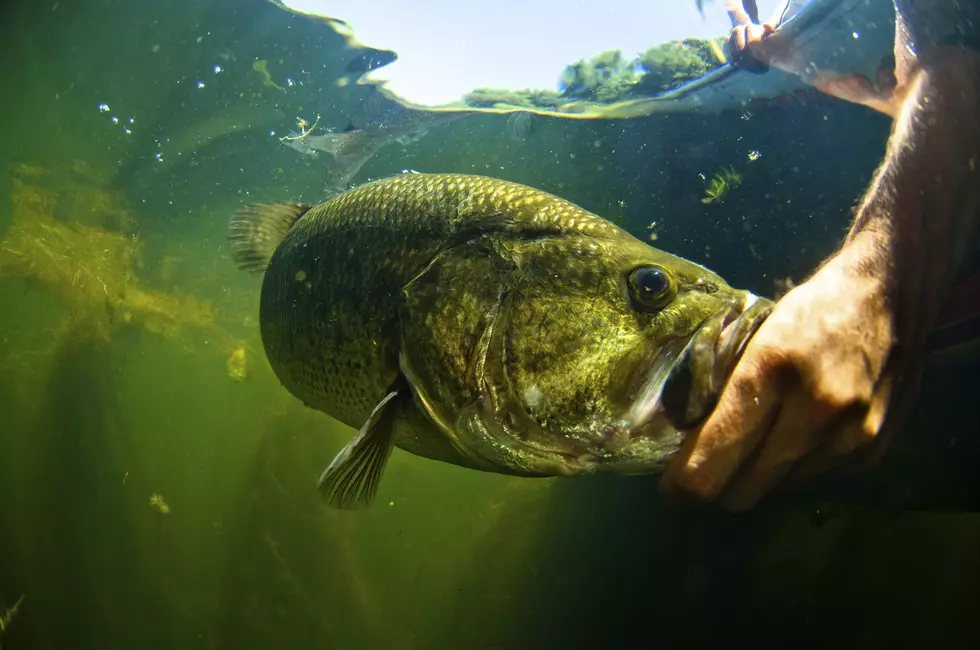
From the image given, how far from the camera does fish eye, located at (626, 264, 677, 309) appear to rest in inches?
49.2

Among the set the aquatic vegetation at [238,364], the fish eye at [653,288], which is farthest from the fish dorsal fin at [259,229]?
the aquatic vegetation at [238,364]

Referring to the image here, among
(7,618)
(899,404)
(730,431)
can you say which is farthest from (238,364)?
(899,404)

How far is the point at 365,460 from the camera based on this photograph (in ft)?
5.12

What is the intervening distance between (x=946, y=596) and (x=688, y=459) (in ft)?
8.83

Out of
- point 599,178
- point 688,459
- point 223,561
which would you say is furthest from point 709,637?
point 223,561

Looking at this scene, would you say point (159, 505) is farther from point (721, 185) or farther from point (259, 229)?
point (721, 185)

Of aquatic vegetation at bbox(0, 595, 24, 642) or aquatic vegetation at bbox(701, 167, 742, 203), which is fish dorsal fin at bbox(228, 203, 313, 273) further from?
aquatic vegetation at bbox(0, 595, 24, 642)

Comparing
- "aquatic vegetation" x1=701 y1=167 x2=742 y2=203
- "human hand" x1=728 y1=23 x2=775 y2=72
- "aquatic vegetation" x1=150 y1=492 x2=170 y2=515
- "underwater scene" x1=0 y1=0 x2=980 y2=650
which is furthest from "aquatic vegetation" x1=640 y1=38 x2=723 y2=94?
"aquatic vegetation" x1=150 y1=492 x2=170 y2=515

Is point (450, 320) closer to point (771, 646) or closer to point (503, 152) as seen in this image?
point (771, 646)

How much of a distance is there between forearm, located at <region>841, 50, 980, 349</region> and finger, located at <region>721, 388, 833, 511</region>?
709 mm

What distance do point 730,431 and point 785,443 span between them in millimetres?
282

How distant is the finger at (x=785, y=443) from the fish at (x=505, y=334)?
11.2 inches

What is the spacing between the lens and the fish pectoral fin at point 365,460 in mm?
1468

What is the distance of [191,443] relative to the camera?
9836 millimetres
